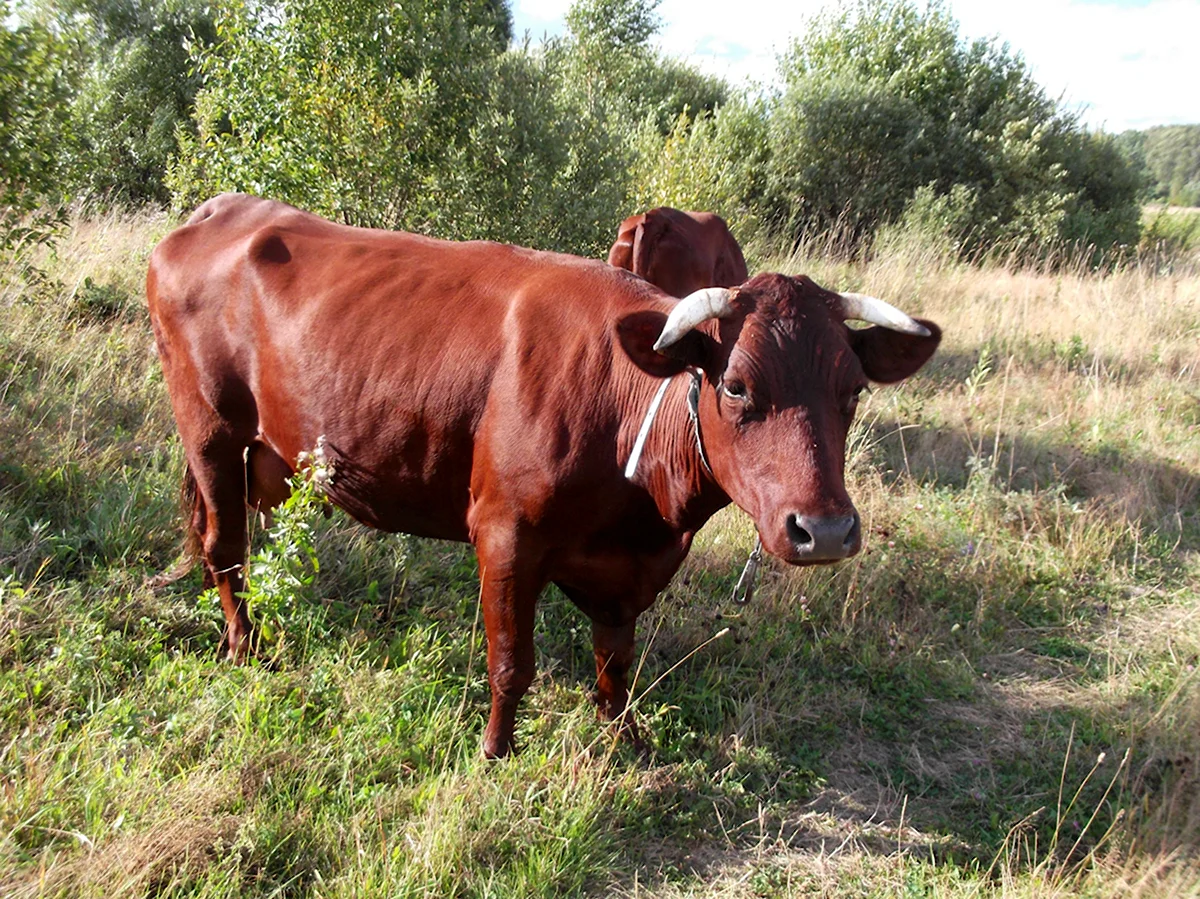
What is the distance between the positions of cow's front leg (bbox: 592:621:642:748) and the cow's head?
0.98 metres

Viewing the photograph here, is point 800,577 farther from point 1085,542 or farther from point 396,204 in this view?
point 396,204

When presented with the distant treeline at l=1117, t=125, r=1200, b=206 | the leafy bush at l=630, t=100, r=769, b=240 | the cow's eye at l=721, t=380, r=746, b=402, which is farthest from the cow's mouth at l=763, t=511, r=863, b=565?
the distant treeline at l=1117, t=125, r=1200, b=206

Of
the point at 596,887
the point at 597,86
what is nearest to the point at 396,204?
the point at 596,887

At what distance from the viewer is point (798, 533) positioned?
2396 millimetres

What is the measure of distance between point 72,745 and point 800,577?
3139 mm

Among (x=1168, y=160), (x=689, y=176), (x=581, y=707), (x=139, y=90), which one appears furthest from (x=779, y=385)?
(x=1168, y=160)

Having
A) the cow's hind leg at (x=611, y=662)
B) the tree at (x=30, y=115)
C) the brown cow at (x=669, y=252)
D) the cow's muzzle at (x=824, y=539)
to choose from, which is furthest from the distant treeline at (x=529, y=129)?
the cow's muzzle at (x=824, y=539)

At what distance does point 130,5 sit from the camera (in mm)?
15445

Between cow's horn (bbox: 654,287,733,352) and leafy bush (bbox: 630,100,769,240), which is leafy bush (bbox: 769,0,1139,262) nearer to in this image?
leafy bush (bbox: 630,100,769,240)

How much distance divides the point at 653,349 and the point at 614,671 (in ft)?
4.81

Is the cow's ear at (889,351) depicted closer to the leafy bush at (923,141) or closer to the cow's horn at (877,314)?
the cow's horn at (877,314)

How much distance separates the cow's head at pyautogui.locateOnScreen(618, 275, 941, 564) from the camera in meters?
2.40

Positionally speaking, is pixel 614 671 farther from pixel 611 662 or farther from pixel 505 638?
pixel 505 638

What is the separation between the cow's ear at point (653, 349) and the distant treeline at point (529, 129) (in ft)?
14.8
